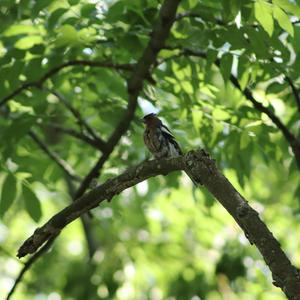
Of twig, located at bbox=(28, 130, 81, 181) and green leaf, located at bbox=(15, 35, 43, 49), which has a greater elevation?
green leaf, located at bbox=(15, 35, 43, 49)

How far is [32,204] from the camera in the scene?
6508 millimetres

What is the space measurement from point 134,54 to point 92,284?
7.54 feet

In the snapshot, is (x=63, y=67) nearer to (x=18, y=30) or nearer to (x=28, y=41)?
(x=28, y=41)

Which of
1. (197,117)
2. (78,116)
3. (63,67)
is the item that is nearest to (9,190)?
(78,116)

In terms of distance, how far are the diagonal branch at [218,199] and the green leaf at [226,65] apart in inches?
64.5

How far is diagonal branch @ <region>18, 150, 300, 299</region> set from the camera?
3621 mm

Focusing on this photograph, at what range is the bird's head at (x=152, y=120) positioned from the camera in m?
6.92

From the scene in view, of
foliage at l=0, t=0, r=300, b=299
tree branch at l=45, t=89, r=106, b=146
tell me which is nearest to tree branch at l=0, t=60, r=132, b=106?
foliage at l=0, t=0, r=300, b=299

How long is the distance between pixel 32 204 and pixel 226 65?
2276 millimetres

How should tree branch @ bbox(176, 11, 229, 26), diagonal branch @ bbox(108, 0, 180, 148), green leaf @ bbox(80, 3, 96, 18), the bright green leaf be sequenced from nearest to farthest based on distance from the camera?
diagonal branch @ bbox(108, 0, 180, 148)
tree branch @ bbox(176, 11, 229, 26)
green leaf @ bbox(80, 3, 96, 18)
the bright green leaf

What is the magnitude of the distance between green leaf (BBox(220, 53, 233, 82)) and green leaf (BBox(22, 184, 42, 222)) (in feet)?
7.07

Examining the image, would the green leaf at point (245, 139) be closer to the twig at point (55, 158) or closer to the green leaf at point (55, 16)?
the green leaf at point (55, 16)

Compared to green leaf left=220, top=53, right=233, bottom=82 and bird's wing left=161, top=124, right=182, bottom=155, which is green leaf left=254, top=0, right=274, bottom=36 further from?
bird's wing left=161, top=124, right=182, bottom=155

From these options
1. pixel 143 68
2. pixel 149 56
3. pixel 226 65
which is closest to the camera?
pixel 226 65
